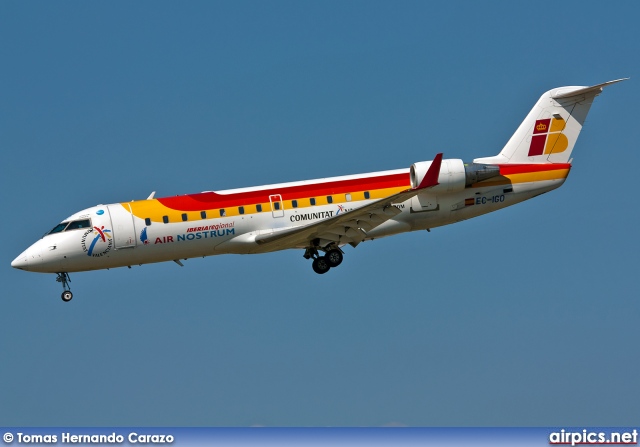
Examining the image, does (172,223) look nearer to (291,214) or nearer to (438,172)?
(291,214)

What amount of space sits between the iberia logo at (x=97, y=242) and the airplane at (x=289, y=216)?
0.03 metres

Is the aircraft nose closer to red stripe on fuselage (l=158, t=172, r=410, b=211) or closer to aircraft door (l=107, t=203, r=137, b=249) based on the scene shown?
aircraft door (l=107, t=203, r=137, b=249)

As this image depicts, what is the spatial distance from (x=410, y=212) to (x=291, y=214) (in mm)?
4137

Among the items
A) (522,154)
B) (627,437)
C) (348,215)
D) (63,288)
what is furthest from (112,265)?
(627,437)

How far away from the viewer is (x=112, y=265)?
39875mm

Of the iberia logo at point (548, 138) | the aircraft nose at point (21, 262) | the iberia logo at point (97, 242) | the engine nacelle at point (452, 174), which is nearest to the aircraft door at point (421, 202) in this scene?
the engine nacelle at point (452, 174)

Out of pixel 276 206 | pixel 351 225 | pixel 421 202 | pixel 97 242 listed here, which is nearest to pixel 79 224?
pixel 97 242

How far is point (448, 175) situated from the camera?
4034 cm

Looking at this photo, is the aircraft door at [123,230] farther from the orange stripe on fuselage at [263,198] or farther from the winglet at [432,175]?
the winglet at [432,175]

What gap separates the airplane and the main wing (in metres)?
0.03

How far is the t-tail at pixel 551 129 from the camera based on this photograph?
140ft

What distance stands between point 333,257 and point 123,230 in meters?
7.28

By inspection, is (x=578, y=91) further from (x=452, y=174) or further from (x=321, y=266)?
(x=321, y=266)

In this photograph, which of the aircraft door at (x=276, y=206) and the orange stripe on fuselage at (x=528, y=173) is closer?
the aircraft door at (x=276, y=206)
